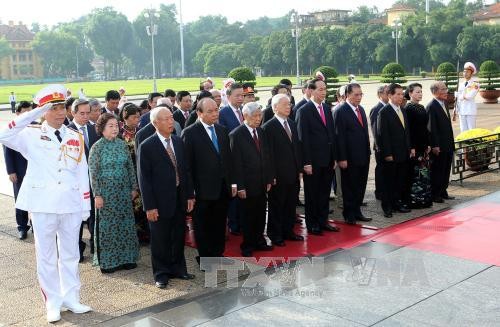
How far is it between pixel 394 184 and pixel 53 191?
15.4ft

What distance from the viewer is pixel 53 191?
442 centimetres

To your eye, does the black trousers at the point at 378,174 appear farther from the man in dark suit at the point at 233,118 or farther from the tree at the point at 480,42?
the tree at the point at 480,42

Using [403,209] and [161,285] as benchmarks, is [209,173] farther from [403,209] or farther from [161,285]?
[403,209]

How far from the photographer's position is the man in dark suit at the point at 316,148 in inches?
265

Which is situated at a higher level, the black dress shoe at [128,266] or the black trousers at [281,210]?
the black trousers at [281,210]

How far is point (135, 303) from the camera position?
4840 mm

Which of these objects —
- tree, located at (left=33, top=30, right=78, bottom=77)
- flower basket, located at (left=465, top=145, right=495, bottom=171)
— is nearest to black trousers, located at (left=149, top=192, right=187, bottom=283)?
flower basket, located at (left=465, top=145, right=495, bottom=171)

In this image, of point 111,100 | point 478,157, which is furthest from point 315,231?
point 478,157

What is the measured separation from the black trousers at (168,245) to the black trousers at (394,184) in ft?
10.4

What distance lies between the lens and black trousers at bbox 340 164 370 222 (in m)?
7.15

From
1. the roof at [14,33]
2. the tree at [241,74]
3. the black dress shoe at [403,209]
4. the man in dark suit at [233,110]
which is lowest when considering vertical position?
the black dress shoe at [403,209]

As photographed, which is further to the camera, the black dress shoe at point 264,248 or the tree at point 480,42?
the tree at point 480,42

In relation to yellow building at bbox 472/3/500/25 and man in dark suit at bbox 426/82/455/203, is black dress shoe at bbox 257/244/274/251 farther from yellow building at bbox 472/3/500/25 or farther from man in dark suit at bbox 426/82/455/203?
yellow building at bbox 472/3/500/25

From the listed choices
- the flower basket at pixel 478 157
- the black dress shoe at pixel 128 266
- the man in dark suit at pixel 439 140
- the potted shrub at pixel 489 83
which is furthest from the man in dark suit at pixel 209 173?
the potted shrub at pixel 489 83
